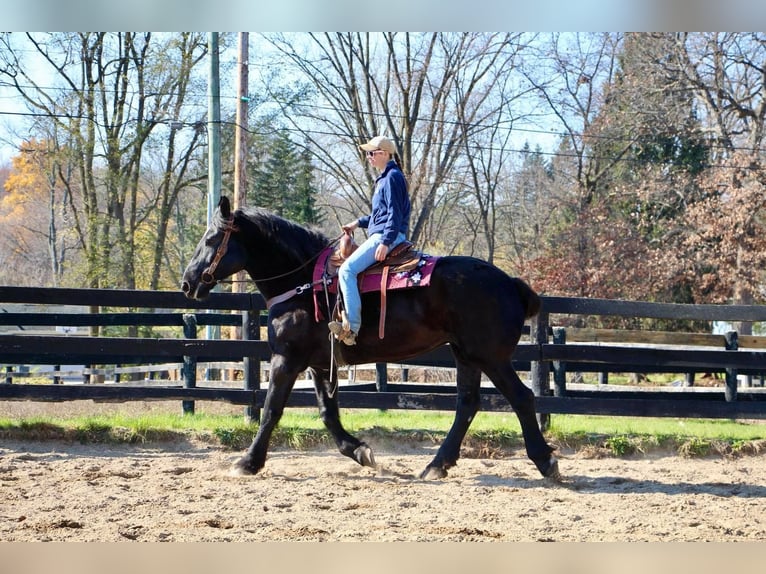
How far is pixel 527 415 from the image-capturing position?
6676 millimetres

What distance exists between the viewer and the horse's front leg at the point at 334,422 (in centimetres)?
700

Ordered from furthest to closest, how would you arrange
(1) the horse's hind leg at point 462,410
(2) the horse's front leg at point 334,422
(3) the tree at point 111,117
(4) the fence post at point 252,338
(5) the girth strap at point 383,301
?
(3) the tree at point 111,117
(4) the fence post at point 252,338
(2) the horse's front leg at point 334,422
(1) the horse's hind leg at point 462,410
(5) the girth strap at point 383,301

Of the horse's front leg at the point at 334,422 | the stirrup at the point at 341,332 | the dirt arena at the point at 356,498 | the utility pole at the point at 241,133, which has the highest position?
the utility pole at the point at 241,133

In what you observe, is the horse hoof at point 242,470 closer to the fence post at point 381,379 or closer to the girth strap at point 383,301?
the girth strap at point 383,301

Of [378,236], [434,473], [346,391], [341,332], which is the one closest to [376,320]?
[341,332]

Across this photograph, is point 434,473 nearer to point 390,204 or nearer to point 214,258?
point 390,204

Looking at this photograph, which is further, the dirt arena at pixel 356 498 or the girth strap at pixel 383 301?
the girth strap at pixel 383 301

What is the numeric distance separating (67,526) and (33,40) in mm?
23168

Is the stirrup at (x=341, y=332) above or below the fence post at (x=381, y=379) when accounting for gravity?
above

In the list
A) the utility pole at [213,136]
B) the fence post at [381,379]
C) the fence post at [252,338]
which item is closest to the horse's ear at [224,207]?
the fence post at [252,338]

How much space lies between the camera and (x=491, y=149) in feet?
107

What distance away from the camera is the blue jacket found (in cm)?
656

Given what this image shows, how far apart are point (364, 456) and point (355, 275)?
1605 millimetres
